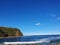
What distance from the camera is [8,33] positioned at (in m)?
146

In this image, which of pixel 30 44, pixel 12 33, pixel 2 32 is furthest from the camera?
pixel 12 33

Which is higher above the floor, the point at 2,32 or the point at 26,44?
the point at 2,32

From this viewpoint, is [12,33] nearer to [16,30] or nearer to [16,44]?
[16,30]

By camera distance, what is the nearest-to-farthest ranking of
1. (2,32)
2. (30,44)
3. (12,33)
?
(30,44) → (2,32) → (12,33)

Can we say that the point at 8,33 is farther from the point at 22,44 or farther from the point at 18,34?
the point at 22,44

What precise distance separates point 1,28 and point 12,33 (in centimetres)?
1352

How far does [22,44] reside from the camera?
20172 millimetres

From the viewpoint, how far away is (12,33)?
15175 centimetres

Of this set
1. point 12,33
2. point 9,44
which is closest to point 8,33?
point 12,33

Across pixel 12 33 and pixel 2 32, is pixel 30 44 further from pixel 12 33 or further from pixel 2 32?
pixel 12 33

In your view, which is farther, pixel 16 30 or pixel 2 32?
pixel 16 30

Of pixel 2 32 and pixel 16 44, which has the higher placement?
pixel 2 32

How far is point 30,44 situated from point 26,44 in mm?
495

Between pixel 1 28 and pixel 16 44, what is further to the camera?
pixel 1 28
